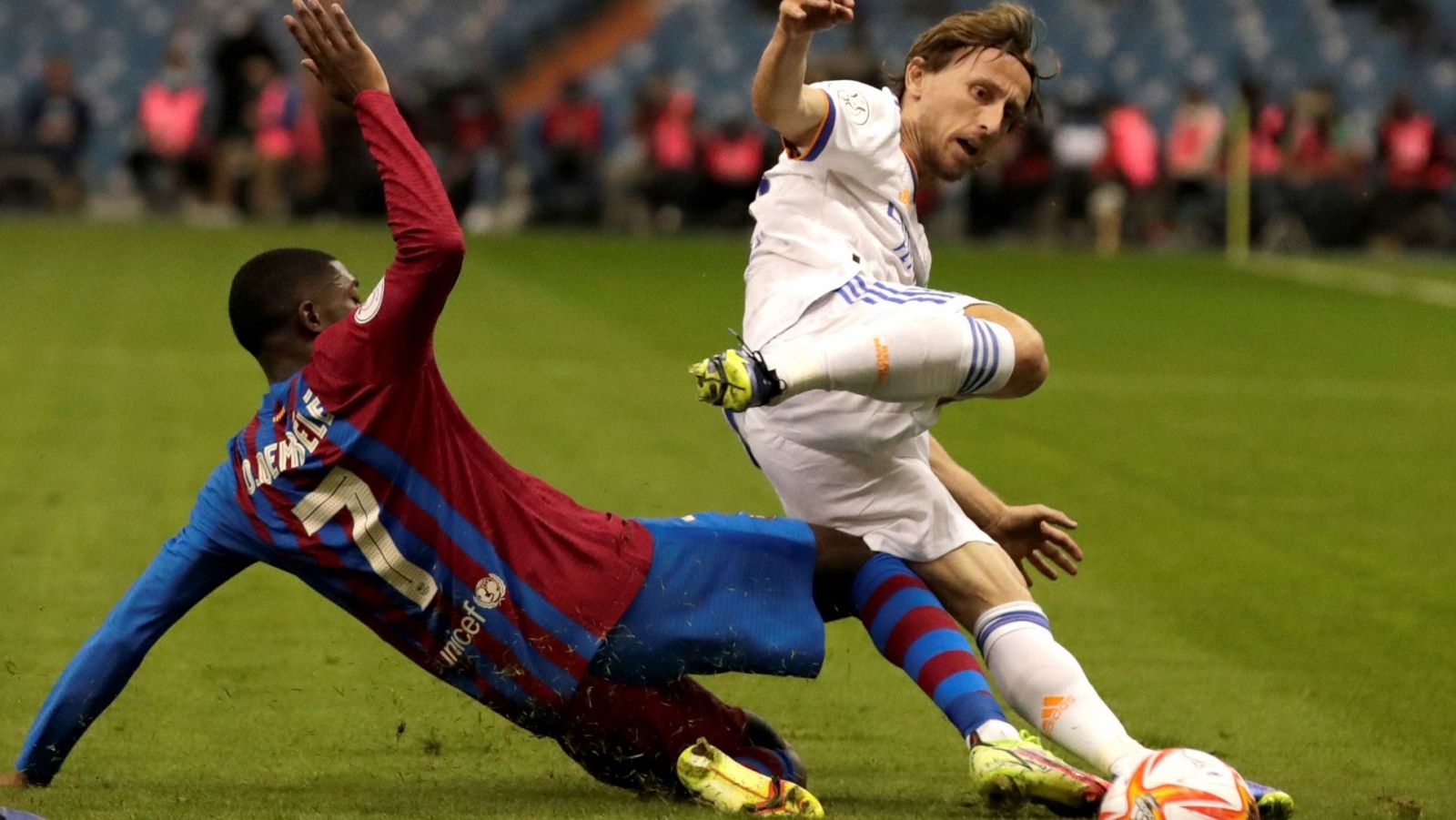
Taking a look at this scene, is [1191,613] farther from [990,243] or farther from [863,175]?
[990,243]

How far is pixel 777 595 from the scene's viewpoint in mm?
4547

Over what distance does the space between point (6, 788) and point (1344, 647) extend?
13.0ft

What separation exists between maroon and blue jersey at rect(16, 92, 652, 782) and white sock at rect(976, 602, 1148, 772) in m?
0.75

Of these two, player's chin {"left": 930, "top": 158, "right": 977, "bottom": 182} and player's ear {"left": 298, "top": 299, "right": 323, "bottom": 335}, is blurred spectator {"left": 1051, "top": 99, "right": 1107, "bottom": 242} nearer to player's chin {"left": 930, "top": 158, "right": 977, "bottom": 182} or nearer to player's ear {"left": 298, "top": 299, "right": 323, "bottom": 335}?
player's chin {"left": 930, "top": 158, "right": 977, "bottom": 182}

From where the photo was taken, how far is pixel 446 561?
4.27m

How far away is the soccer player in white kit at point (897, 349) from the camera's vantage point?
4312 millimetres

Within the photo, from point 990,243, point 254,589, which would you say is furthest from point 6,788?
point 990,243

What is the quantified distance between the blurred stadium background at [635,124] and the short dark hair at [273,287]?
19.5 metres

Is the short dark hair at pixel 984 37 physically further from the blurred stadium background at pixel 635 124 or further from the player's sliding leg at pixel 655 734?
the blurred stadium background at pixel 635 124

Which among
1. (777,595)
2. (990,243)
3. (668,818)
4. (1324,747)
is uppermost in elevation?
(777,595)

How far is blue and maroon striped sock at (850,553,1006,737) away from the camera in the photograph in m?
4.37

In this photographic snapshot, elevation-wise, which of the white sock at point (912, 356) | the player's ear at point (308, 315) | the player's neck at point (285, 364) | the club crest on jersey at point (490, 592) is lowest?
the club crest on jersey at point (490, 592)

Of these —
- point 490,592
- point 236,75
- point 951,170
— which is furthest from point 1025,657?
point 236,75

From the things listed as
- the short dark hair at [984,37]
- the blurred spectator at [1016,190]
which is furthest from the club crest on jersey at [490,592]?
the blurred spectator at [1016,190]
